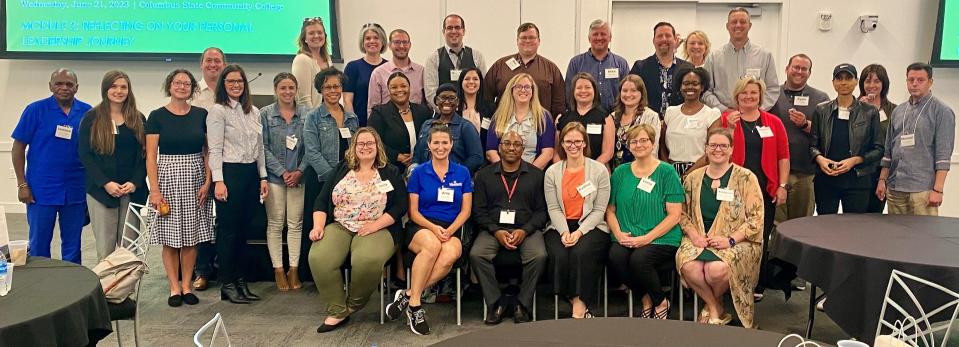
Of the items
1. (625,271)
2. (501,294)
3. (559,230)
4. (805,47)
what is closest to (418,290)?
(501,294)

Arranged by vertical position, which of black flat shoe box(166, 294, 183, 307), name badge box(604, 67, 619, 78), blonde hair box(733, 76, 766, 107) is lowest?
black flat shoe box(166, 294, 183, 307)

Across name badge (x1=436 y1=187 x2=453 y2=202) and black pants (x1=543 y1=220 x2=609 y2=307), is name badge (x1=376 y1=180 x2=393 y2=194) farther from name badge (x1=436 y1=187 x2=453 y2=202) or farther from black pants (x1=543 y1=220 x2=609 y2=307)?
black pants (x1=543 y1=220 x2=609 y2=307)

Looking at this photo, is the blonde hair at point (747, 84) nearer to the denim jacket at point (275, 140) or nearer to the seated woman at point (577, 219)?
the seated woman at point (577, 219)

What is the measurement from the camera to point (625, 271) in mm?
3979

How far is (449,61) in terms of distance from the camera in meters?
5.06

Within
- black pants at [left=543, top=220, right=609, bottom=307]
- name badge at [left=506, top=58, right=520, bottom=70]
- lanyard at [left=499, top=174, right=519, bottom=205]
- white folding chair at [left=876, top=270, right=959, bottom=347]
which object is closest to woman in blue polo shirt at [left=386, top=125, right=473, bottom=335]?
lanyard at [left=499, top=174, right=519, bottom=205]

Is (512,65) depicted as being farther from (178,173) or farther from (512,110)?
(178,173)

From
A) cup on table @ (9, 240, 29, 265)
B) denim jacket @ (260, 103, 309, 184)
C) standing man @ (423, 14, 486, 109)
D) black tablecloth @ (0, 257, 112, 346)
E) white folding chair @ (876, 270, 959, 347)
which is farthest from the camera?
standing man @ (423, 14, 486, 109)

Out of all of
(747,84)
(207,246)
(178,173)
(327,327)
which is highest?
(747,84)

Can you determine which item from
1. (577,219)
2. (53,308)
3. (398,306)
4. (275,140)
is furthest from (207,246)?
(53,308)

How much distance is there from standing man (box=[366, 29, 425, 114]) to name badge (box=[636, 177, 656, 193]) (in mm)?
1790

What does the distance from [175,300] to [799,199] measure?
157 inches

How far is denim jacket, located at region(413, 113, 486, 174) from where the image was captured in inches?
176

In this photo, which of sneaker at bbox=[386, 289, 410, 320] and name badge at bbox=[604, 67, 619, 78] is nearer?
sneaker at bbox=[386, 289, 410, 320]
